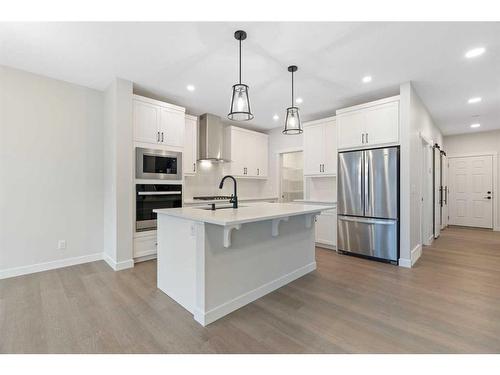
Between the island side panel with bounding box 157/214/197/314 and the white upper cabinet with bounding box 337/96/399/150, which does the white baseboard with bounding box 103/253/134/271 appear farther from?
the white upper cabinet with bounding box 337/96/399/150

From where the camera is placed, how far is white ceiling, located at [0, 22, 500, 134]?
231 cm

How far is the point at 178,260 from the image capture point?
8.00 feet

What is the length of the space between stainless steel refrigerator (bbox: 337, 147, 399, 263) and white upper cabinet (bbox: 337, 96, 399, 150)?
154 mm

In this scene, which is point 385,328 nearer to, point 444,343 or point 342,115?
point 444,343

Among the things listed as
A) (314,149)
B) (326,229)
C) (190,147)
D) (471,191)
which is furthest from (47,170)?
(471,191)

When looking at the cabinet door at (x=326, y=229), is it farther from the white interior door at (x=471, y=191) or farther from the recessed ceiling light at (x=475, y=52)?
the white interior door at (x=471, y=191)

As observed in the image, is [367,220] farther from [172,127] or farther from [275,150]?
[172,127]

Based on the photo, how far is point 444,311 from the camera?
2250 mm

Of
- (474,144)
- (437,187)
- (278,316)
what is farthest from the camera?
(474,144)

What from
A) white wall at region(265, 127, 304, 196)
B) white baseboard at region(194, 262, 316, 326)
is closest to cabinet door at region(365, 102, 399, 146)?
white wall at region(265, 127, 304, 196)

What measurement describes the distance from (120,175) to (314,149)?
137 inches

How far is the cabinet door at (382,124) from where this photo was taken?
3623 mm

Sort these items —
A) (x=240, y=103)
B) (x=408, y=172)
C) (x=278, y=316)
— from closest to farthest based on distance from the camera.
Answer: (x=278, y=316)
(x=240, y=103)
(x=408, y=172)
